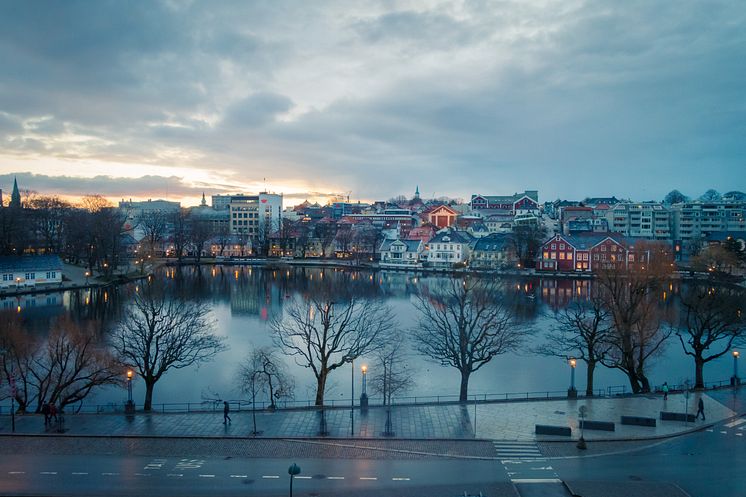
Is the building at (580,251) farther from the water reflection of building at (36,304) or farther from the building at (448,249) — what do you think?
the water reflection of building at (36,304)

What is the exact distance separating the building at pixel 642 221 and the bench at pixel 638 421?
67417 mm

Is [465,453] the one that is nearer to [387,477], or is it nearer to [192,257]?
[387,477]

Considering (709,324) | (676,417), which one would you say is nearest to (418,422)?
(676,417)

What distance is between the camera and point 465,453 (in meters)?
11.2

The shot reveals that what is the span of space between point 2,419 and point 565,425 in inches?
543

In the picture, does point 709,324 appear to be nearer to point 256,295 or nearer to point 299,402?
point 299,402

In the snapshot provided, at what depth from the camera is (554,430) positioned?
39.9 ft

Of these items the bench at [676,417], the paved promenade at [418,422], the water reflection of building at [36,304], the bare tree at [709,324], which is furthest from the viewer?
the water reflection of building at [36,304]

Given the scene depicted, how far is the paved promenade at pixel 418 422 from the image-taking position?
12.3 m

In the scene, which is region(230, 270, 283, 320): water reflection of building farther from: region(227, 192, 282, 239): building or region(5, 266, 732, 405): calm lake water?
region(227, 192, 282, 239): building

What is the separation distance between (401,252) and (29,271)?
3867 cm

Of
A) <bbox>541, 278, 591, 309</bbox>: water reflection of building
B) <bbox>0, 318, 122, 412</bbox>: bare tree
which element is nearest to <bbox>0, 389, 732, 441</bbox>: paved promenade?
<bbox>0, 318, 122, 412</bbox>: bare tree

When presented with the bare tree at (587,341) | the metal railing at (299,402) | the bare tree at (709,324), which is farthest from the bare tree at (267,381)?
the bare tree at (709,324)

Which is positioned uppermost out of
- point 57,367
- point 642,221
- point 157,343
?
point 642,221
